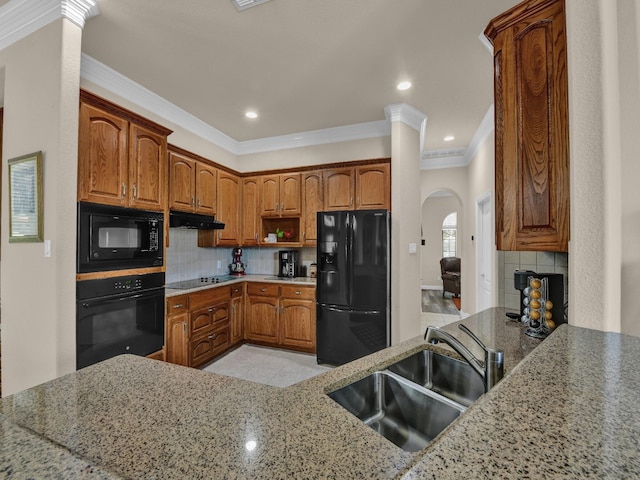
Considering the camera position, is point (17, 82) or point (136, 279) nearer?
point (17, 82)

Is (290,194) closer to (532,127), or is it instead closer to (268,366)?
(268,366)

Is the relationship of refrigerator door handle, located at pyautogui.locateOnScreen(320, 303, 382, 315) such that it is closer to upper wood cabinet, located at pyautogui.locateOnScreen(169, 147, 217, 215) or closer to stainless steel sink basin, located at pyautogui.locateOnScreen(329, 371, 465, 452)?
upper wood cabinet, located at pyautogui.locateOnScreen(169, 147, 217, 215)

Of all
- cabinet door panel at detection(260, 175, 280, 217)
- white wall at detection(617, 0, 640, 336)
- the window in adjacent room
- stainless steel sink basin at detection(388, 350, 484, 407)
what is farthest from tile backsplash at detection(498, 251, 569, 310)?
the window in adjacent room

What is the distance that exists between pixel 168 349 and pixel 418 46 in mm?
3314

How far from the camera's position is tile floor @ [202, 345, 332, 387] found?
9.69 feet

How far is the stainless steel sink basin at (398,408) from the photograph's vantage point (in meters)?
0.95

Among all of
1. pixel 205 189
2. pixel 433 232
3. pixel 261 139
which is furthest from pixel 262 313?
pixel 433 232

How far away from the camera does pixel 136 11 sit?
1.93 metres

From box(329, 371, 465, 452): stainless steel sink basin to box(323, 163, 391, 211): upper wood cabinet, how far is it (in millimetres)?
2611

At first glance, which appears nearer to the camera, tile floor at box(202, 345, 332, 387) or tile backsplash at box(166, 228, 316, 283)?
tile floor at box(202, 345, 332, 387)

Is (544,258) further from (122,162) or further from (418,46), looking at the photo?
(122,162)

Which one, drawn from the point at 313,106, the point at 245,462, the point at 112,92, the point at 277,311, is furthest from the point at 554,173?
the point at 112,92

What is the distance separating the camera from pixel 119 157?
7.39 feet

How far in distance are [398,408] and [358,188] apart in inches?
111
